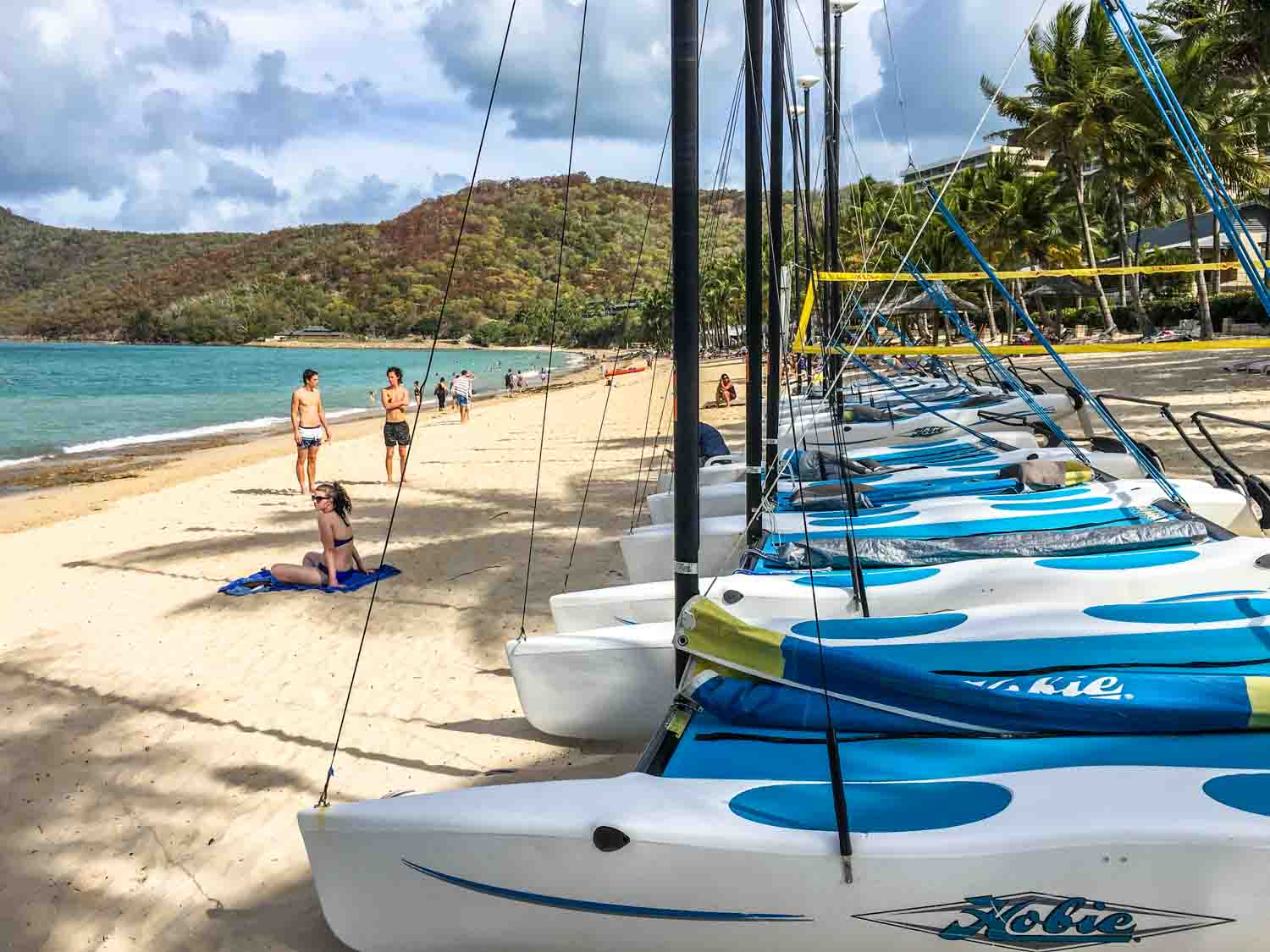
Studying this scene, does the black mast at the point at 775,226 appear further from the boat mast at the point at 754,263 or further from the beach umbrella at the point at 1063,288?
the beach umbrella at the point at 1063,288

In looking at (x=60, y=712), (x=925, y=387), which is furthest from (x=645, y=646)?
(x=925, y=387)

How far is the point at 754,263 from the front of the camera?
5422 mm

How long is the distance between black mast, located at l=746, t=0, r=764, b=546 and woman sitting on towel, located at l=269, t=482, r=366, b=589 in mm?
2863

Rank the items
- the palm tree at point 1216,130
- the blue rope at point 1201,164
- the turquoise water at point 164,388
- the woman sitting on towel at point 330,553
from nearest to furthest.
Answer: the blue rope at point 1201,164
the woman sitting on towel at point 330,553
the palm tree at point 1216,130
the turquoise water at point 164,388

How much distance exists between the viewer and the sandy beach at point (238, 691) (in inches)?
136

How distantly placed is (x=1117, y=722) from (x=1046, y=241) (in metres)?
40.2

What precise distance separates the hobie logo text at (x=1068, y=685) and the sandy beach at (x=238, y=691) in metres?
1.65

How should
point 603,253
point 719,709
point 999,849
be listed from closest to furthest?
point 999,849, point 719,709, point 603,253

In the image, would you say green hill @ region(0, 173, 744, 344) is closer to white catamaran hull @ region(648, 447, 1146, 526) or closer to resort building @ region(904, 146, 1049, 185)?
resort building @ region(904, 146, 1049, 185)

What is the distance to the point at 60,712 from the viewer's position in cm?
510

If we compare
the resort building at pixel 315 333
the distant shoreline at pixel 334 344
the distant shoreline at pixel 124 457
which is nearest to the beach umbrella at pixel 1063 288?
the distant shoreline at pixel 124 457

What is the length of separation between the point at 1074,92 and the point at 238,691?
30.3 m

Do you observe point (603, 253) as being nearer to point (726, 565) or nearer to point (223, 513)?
point (223, 513)

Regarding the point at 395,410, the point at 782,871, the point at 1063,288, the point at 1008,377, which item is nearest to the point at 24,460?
the point at 395,410
